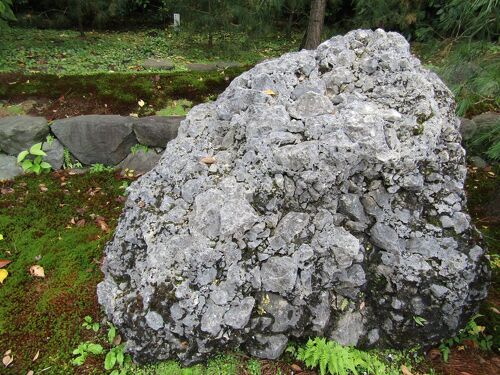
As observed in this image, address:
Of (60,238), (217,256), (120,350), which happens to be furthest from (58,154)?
(217,256)

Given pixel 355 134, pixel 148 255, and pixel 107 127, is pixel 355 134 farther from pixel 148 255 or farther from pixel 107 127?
pixel 107 127

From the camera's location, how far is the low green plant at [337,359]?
3074 mm

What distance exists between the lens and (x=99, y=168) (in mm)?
6766

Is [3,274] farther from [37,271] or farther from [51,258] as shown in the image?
[51,258]

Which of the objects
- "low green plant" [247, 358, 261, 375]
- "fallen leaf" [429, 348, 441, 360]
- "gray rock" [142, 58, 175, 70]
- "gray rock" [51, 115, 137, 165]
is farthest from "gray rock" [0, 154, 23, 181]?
"fallen leaf" [429, 348, 441, 360]

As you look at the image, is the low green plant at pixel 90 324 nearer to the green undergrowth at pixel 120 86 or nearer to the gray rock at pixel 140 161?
the gray rock at pixel 140 161

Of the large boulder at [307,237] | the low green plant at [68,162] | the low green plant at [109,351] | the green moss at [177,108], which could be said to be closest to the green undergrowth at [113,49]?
the green moss at [177,108]

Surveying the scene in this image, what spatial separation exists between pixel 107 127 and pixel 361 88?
4.78 m

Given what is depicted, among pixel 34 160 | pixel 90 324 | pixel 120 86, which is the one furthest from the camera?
pixel 120 86

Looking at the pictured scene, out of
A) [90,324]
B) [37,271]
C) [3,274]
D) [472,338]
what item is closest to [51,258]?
[37,271]

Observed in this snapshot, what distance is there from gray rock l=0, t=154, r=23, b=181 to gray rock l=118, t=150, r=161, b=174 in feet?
5.59

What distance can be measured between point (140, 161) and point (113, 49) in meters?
5.17

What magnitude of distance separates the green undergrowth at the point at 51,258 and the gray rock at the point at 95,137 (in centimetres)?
46

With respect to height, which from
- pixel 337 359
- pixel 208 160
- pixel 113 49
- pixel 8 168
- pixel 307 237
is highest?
pixel 208 160
